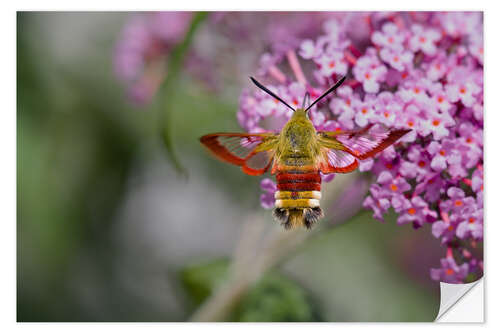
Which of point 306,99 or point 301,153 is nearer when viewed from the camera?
point 301,153

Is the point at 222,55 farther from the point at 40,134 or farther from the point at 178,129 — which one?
the point at 40,134

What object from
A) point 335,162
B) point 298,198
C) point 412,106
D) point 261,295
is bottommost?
point 261,295

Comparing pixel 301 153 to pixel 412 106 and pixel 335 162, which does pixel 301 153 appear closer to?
pixel 335 162

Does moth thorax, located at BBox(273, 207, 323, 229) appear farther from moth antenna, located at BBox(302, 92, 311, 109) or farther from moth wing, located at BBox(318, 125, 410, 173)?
moth antenna, located at BBox(302, 92, 311, 109)

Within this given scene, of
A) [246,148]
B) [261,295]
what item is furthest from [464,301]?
[246,148]

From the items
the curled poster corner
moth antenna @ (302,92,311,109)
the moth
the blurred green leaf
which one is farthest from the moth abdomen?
the curled poster corner

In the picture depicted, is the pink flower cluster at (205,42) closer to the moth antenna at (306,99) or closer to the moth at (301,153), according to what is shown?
the moth antenna at (306,99)

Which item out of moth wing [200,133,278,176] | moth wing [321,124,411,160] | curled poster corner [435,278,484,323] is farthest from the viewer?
curled poster corner [435,278,484,323]
